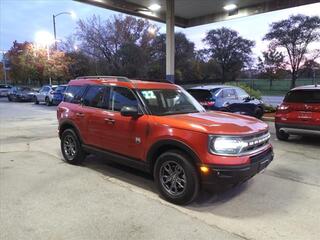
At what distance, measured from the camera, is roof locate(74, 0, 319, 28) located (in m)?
19.1

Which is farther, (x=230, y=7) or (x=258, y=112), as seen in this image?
(x=230, y=7)

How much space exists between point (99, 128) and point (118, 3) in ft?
49.3

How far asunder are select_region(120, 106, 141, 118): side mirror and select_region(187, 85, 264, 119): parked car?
6068 mm

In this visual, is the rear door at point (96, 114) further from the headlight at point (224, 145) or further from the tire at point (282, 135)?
the tire at point (282, 135)

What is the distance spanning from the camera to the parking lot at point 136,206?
401 centimetres

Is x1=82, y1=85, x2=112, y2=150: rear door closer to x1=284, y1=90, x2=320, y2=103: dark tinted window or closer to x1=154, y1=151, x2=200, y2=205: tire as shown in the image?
x1=154, y1=151, x2=200, y2=205: tire

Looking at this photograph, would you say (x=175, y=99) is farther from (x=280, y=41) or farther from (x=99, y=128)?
(x=280, y=41)

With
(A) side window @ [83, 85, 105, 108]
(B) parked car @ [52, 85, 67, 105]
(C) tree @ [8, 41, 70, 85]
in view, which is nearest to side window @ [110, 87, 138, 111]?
(A) side window @ [83, 85, 105, 108]

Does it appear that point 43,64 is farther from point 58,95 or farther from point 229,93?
point 229,93

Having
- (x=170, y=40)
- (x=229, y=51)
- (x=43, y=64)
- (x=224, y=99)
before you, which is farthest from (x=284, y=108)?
(x=229, y=51)

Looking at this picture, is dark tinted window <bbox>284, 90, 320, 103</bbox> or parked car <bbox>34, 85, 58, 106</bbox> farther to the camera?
parked car <bbox>34, 85, 58, 106</bbox>

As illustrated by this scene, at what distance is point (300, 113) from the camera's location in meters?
9.10

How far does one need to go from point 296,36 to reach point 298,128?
80.4 ft

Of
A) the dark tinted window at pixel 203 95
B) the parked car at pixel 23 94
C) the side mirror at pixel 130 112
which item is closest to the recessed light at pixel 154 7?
the dark tinted window at pixel 203 95
